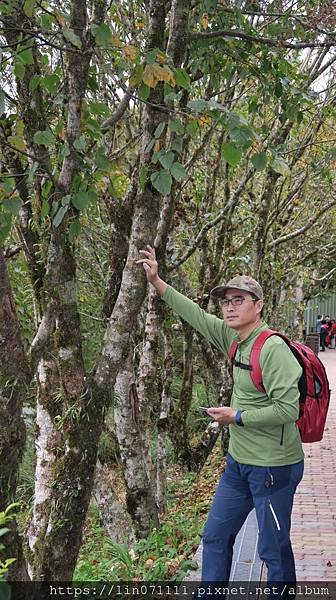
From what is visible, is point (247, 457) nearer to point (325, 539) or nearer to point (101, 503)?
point (101, 503)

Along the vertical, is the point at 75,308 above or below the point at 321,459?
above

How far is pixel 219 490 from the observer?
13.0ft

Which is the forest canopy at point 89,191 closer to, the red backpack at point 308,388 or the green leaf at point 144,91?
the green leaf at point 144,91

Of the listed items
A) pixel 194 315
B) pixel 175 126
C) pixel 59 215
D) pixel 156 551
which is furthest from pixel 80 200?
pixel 156 551

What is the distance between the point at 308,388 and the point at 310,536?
2.70 metres

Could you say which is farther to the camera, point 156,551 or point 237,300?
point 156,551

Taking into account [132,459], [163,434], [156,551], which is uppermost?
[163,434]

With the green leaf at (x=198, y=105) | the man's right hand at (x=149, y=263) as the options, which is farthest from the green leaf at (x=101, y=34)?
the man's right hand at (x=149, y=263)

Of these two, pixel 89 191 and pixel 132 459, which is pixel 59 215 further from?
pixel 132 459

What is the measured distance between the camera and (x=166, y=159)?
312 centimetres

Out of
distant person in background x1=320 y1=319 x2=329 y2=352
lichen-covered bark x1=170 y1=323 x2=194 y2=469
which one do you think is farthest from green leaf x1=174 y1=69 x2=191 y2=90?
distant person in background x1=320 y1=319 x2=329 y2=352

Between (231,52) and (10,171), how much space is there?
1.98m

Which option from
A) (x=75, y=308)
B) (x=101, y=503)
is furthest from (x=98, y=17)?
(x=101, y=503)

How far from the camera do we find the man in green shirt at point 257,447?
3609 millimetres
